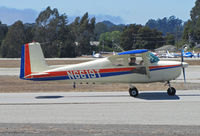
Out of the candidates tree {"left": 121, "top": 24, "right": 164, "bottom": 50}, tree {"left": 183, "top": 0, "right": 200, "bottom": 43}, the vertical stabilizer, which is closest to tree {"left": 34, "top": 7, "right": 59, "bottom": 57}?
tree {"left": 121, "top": 24, "right": 164, "bottom": 50}

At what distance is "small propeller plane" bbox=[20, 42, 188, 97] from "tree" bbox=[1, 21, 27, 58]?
67.2 m

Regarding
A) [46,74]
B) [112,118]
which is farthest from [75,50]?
[112,118]

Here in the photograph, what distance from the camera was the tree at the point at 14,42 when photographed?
8137 cm

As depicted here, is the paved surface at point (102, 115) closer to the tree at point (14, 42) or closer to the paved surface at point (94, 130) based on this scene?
the paved surface at point (94, 130)

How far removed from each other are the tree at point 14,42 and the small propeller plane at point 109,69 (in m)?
67.2

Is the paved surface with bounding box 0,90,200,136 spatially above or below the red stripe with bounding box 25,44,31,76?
below

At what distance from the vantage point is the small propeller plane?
15.4 m

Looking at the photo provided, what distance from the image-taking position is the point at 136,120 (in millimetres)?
9969

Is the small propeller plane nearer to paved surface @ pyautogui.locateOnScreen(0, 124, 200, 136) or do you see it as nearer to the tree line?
paved surface @ pyautogui.locateOnScreen(0, 124, 200, 136)

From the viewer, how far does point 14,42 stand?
83.0 meters

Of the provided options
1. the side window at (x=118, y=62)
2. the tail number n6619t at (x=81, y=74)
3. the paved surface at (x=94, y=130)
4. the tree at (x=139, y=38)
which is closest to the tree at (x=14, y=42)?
the tree at (x=139, y=38)

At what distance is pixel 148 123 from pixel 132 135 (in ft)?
5.09

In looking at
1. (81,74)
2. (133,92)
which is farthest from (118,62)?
(81,74)

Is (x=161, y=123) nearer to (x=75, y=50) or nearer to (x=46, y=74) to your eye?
(x=46, y=74)
